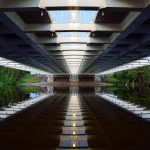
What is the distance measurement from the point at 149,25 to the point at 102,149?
8.15 metres

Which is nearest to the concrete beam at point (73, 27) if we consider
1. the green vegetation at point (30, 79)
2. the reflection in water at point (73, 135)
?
the reflection in water at point (73, 135)

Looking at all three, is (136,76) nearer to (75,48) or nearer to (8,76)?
(8,76)

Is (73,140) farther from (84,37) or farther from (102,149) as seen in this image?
(84,37)

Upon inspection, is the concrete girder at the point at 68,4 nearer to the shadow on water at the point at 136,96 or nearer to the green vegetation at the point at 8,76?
the shadow on water at the point at 136,96

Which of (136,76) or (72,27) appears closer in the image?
(72,27)

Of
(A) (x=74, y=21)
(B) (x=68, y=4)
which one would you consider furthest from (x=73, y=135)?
(A) (x=74, y=21)

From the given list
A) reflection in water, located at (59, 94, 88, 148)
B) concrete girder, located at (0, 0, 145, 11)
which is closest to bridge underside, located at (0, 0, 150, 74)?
concrete girder, located at (0, 0, 145, 11)

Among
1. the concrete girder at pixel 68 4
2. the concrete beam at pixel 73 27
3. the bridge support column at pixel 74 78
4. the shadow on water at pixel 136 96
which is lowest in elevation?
the shadow on water at pixel 136 96

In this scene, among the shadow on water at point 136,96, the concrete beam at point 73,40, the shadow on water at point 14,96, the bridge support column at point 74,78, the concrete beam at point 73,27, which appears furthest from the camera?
the bridge support column at point 74,78

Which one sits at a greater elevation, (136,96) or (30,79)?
(30,79)

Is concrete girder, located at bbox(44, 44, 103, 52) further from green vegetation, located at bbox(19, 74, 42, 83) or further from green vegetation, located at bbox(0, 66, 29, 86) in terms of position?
green vegetation, located at bbox(19, 74, 42, 83)

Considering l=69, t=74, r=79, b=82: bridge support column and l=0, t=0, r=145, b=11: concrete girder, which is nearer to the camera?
l=0, t=0, r=145, b=11: concrete girder

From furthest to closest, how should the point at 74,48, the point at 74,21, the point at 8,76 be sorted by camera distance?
the point at 8,76, the point at 74,48, the point at 74,21

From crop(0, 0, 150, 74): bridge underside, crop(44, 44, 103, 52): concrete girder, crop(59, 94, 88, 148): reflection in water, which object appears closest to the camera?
crop(59, 94, 88, 148): reflection in water
